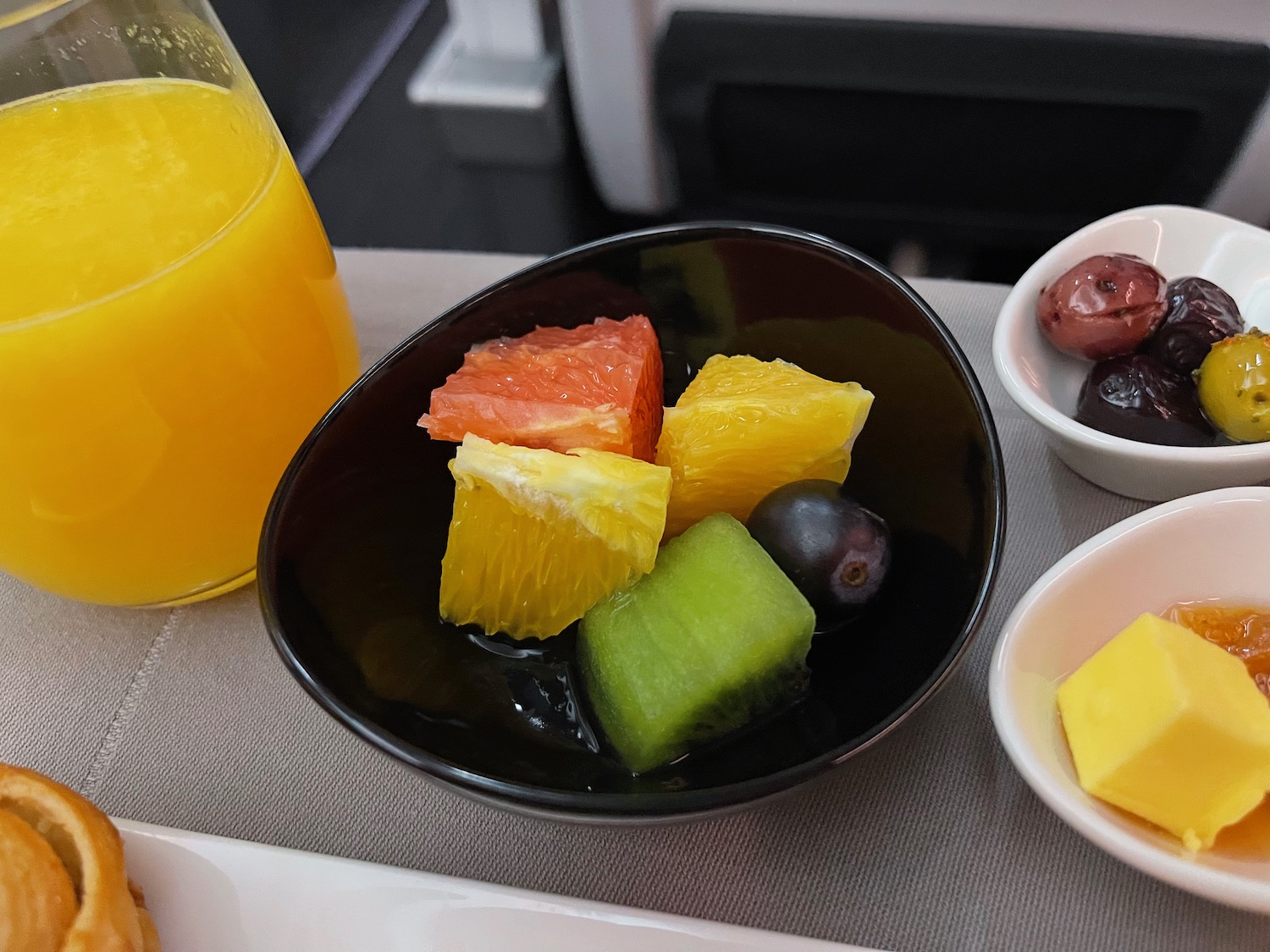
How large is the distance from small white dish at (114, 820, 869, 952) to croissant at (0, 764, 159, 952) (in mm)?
21

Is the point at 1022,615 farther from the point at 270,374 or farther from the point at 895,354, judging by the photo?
the point at 270,374

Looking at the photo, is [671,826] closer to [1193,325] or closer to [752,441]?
[752,441]

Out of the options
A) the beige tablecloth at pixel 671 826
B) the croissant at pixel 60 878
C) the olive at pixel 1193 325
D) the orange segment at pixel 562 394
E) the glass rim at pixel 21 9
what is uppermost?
the glass rim at pixel 21 9

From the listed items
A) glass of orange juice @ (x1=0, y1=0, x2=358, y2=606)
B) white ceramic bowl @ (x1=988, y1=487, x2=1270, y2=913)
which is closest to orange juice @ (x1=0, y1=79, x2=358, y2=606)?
glass of orange juice @ (x1=0, y1=0, x2=358, y2=606)

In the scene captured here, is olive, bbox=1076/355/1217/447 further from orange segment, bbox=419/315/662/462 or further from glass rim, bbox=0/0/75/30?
glass rim, bbox=0/0/75/30

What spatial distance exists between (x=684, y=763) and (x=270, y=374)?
0.38 metres

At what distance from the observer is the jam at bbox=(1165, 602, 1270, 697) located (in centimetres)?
57

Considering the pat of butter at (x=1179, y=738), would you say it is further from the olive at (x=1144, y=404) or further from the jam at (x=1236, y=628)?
the olive at (x=1144, y=404)

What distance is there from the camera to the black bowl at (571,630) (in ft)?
1.66

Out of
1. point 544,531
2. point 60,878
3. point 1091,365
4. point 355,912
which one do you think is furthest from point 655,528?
point 1091,365

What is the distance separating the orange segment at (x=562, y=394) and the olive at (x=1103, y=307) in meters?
0.34

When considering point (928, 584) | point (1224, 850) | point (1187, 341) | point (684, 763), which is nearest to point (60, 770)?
→ point (684, 763)

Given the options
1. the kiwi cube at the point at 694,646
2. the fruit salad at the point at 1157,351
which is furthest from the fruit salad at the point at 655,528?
the fruit salad at the point at 1157,351

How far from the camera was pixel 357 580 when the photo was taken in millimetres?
597
